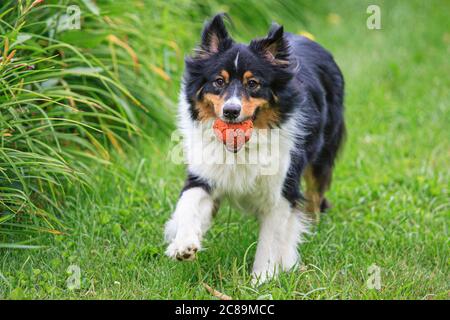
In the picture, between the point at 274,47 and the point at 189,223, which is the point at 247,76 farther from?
the point at 189,223

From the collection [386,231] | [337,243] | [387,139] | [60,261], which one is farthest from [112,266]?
[387,139]

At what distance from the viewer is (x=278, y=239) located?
4305 mm

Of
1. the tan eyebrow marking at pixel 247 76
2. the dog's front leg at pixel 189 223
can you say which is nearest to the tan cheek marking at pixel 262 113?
the tan eyebrow marking at pixel 247 76

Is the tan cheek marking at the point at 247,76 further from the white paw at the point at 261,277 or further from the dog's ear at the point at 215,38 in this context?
the white paw at the point at 261,277

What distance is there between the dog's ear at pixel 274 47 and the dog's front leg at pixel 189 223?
34.0 inches

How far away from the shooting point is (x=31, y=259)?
4.22 metres

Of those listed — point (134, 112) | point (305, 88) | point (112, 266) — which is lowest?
point (112, 266)

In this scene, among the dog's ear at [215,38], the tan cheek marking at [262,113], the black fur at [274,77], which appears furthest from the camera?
the dog's ear at [215,38]

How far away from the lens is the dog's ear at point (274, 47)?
4168 mm

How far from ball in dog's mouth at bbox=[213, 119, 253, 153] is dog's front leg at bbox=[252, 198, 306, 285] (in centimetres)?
48

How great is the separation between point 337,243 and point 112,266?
4.82 ft

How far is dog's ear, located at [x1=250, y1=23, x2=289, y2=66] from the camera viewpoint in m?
4.17

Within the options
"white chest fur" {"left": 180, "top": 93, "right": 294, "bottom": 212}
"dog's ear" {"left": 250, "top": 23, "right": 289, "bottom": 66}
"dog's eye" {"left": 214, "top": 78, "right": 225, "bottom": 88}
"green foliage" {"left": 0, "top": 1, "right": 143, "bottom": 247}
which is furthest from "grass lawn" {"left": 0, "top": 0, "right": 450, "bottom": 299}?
"dog's ear" {"left": 250, "top": 23, "right": 289, "bottom": 66}
